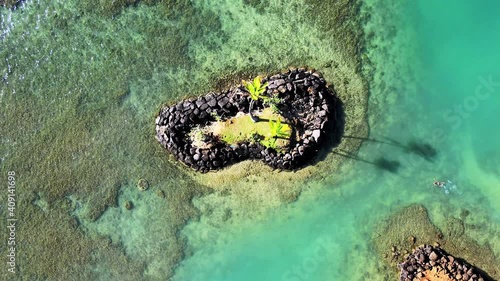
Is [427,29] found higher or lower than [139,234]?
higher

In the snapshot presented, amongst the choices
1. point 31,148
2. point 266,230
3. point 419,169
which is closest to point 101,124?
point 31,148

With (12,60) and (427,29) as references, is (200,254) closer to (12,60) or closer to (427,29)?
(12,60)

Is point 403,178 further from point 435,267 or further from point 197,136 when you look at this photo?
point 197,136

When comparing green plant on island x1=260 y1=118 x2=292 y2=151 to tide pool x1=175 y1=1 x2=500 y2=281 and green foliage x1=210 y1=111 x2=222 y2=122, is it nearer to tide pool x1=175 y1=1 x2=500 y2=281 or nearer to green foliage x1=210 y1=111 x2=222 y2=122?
green foliage x1=210 y1=111 x2=222 y2=122

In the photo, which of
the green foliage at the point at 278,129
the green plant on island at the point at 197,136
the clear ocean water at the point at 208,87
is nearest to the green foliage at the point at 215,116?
the green plant on island at the point at 197,136

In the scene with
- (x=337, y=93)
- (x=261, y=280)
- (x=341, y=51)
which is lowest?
(x=261, y=280)
